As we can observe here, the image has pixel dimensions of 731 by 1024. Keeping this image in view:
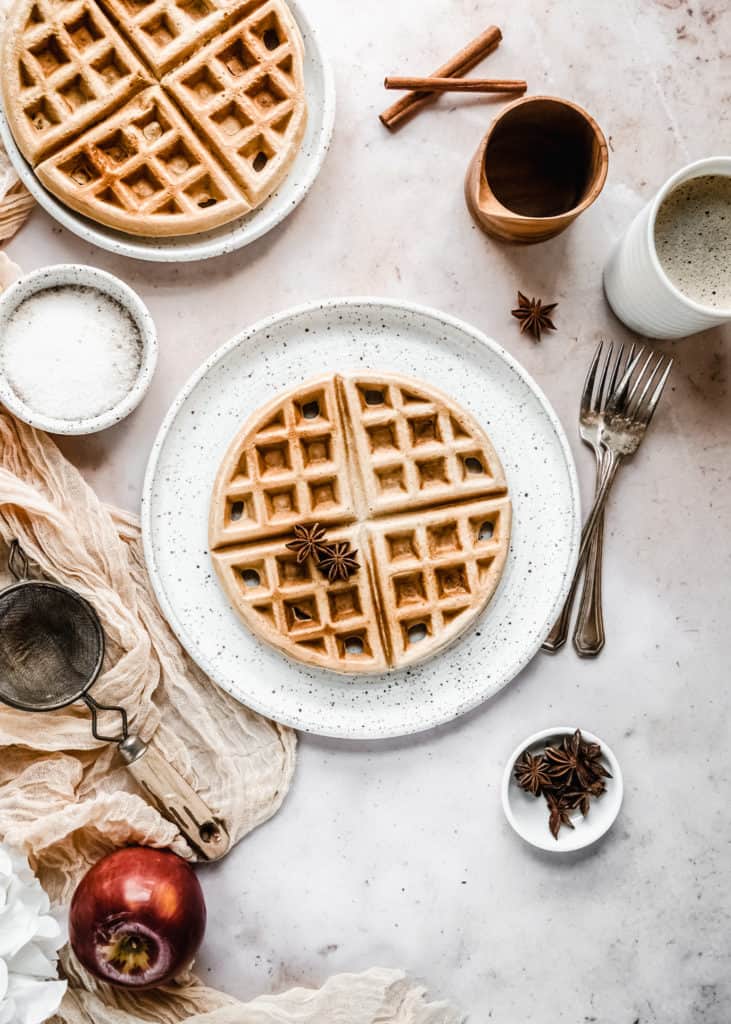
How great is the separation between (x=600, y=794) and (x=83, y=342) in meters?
1.49

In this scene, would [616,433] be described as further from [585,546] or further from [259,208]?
[259,208]

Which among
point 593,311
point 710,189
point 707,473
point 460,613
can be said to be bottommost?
point 707,473

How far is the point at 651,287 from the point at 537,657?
0.85 metres

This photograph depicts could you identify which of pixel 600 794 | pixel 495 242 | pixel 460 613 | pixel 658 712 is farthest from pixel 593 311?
pixel 600 794

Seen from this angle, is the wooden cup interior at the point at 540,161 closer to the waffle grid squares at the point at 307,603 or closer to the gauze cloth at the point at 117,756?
the waffle grid squares at the point at 307,603

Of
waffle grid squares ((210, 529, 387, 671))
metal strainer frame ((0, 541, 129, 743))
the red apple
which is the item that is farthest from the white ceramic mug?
the red apple

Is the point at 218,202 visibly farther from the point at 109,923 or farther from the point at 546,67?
the point at 109,923

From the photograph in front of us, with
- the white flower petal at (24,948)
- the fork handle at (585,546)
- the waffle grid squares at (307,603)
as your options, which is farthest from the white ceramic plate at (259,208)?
the white flower petal at (24,948)

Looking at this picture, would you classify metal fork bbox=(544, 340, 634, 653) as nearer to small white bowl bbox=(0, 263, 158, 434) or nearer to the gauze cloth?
the gauze cloth

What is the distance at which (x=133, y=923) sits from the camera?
5.85ft

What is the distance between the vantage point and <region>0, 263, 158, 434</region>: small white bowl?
72.4 inches

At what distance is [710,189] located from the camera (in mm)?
1890

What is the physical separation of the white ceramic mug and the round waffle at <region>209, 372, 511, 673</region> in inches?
17.9

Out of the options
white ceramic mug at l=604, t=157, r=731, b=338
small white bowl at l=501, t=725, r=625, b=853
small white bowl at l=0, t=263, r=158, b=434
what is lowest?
small white bowl at l=501, t=725, r=625, b=853
